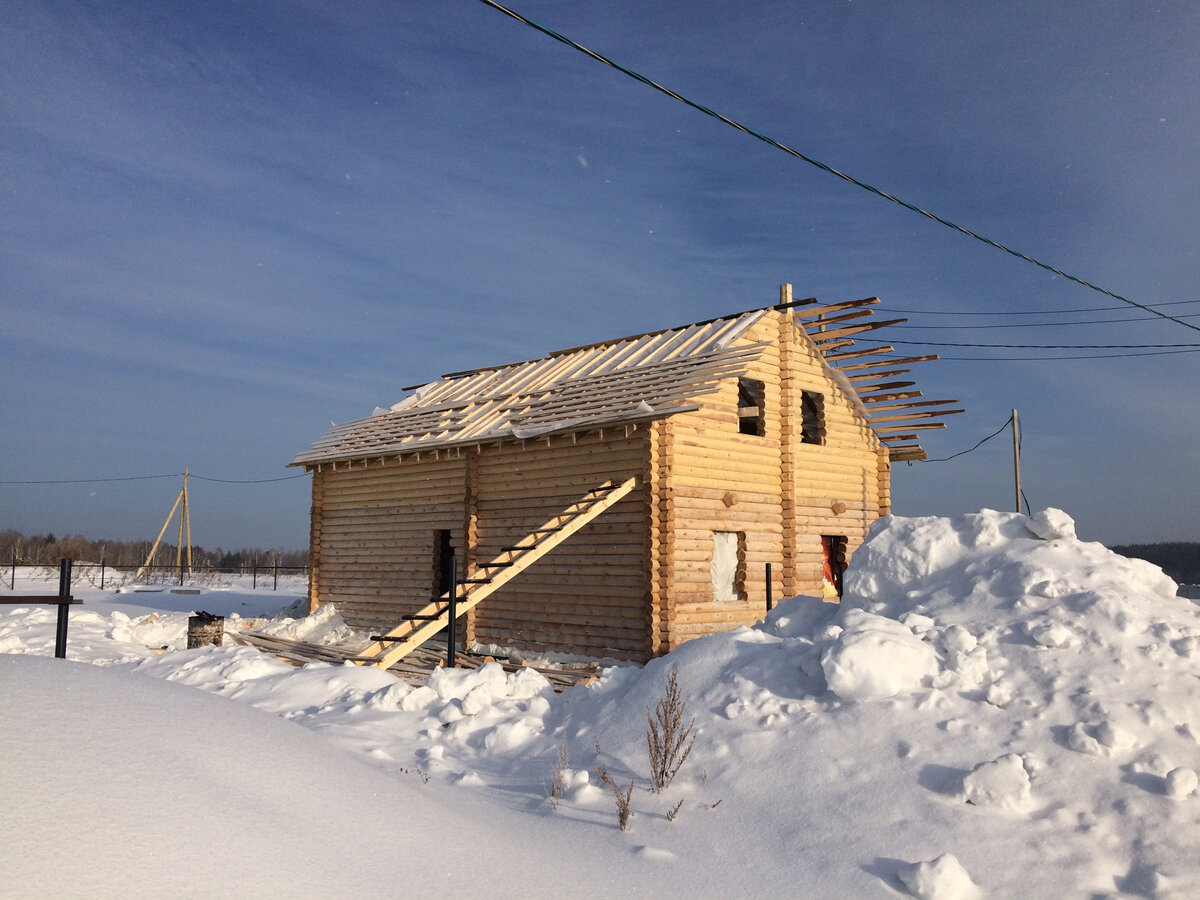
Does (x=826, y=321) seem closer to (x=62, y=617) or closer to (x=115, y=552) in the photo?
(x=62, y=617)

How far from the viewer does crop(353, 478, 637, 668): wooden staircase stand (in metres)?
13.0

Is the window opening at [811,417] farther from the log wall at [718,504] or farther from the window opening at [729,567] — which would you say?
the window opening at [729,567]

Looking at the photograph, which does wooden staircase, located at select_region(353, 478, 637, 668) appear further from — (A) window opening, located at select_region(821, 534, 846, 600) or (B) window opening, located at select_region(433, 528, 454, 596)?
(A) window opening, located at select_region(821, 534, 846, 600)

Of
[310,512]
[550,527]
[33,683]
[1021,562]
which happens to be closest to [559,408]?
[550,527]

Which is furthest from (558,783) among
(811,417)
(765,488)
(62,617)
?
(811,417)

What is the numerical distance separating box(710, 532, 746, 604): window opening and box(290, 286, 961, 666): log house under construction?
4 centimetres

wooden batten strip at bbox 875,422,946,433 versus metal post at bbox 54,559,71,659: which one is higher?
wooden batten strip at bbox 875,422,946,433

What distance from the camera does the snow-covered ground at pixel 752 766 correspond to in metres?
4.99

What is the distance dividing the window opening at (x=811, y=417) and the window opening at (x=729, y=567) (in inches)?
129

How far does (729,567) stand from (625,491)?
3.01m

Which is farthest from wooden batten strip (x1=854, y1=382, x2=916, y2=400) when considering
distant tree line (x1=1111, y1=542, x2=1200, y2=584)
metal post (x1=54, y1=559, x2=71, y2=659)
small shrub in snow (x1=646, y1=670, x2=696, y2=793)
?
distant tree line (x1=1111, y1=542, x2=1200, y2=584)

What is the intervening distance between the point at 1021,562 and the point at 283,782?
7.12m

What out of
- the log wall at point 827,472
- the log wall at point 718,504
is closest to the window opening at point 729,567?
the log wall at point 718,504

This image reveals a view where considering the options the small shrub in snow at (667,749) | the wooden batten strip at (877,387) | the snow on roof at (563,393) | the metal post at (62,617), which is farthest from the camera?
the wooden batten strip at (877,387)
